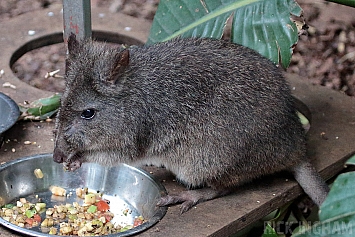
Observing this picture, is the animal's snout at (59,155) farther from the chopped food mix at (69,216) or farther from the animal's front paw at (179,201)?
the animal's front paw at (179,201)

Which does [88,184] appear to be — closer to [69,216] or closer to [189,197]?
[69,216]

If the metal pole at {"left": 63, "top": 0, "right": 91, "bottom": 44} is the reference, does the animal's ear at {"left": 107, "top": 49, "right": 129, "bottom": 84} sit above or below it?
above

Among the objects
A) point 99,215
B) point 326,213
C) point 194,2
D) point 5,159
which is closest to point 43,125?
point 5,159

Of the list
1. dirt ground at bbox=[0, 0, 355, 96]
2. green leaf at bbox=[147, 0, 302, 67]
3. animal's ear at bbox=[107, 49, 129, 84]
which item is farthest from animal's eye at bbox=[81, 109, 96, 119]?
dirt ground at bbox=[0, 0, 355, 96]

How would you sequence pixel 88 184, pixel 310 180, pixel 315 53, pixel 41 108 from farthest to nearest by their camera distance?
pixel 315 53 < pixel 41 108 < pixel 88 184 < pixel 310 180

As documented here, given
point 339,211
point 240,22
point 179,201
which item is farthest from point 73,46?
point 339,211

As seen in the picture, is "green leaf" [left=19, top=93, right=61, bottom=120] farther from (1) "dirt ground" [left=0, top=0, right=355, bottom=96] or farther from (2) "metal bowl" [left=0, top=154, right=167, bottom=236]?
(1) "dirt ground" [left=0, top=0, right=355, bottom=96]

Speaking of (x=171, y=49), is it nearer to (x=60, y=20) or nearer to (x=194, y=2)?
(x=194, y=2)

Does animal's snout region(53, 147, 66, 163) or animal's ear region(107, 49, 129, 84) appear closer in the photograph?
animal's ear region(107, 49, 129, 84)
